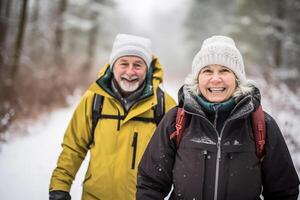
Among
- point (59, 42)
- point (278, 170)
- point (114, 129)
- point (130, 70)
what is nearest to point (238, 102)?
point (278, 170)

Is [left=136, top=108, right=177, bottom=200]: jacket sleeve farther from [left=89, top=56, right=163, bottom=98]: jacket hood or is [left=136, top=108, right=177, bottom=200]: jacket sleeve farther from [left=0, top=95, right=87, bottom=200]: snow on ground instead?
[left=0, top=95, right=87, bottom=200]: snow on ground

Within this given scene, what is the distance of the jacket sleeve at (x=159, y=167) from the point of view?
2688 mm

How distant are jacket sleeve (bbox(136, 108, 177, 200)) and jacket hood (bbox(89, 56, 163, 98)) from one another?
94 cm

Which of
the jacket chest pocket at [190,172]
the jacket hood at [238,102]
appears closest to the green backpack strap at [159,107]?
the jacket hood at [238,102]

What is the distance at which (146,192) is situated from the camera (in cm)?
268

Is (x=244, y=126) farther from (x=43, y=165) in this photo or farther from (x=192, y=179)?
(x=43, y=165)

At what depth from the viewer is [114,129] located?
11.3ft

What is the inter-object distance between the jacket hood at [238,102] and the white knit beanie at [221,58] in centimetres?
18

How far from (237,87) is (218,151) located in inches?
24.0

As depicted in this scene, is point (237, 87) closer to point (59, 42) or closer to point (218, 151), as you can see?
point (218, 151)

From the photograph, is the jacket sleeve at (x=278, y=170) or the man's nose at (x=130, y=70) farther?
the man's nose at (x=130, y=70)

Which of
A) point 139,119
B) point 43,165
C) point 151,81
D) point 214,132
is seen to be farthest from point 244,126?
point 43,165

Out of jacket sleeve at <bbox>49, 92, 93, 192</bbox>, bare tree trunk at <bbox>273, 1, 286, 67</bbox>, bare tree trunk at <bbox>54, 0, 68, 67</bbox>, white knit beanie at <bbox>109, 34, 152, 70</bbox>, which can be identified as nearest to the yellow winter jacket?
jacket sleeve at <bbox>49, 92, 93, 192</bbox>

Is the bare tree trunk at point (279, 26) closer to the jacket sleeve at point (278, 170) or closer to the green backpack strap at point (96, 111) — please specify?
the green backpack strap at point (96, 111)
